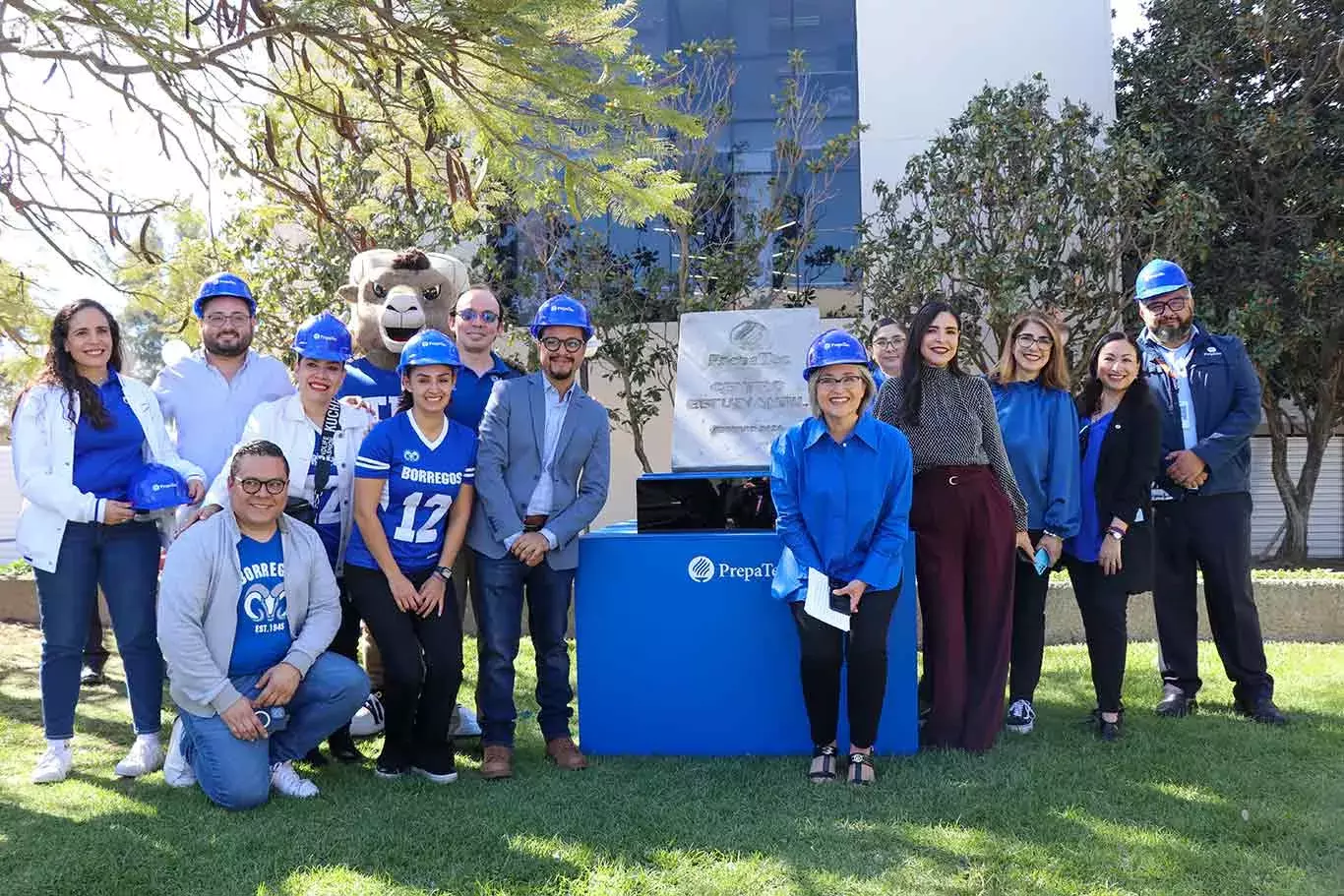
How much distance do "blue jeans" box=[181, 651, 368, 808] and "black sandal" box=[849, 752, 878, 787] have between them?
71.7 inches

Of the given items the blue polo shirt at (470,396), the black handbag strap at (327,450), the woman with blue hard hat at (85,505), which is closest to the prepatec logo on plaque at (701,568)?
the blue polo shirt at (470,396)

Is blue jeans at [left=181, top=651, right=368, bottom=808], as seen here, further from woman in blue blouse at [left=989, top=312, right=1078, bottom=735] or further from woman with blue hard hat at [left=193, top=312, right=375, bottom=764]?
woman in blue blouse at [left=989, top=312, right=1078, bottom=735]

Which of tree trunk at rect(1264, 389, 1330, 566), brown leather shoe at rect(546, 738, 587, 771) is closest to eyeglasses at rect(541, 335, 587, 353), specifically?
brown leather shoe at rect(546, 738, 587, 771)

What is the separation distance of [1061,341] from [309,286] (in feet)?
24.0

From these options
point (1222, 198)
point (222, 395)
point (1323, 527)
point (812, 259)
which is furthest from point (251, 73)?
point (1323, 527)

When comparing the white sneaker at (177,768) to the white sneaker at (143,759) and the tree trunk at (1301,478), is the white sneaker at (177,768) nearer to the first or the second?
the white sneaker at (143,759)

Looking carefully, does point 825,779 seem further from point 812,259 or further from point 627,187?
point 812,259

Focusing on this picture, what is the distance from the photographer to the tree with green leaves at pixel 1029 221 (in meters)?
8.81

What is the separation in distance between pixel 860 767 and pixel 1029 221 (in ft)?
20.0

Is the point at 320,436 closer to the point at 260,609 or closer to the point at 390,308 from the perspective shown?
the point at 260,609

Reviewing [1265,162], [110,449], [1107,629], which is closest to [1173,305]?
[1107,629]

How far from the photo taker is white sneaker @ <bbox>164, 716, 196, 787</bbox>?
421 cm

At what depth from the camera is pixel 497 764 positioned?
14.0 ft

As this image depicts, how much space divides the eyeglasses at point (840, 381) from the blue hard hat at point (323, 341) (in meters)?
1.84
